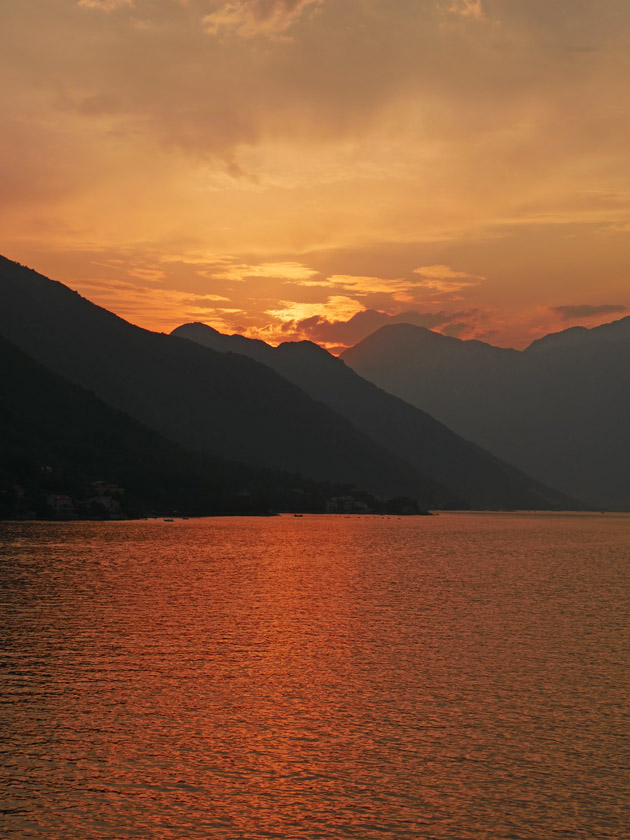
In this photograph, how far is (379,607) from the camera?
83.6 meters

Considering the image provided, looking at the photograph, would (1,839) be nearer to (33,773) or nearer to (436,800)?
(33,773)

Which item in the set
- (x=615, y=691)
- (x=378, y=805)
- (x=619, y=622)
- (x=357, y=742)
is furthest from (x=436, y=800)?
(x=619, y=622)

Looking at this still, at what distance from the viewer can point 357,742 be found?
3806 cm

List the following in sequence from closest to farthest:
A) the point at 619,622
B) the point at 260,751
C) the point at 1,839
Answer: the point at 1,839, the point at 260,751, the point at 619,622

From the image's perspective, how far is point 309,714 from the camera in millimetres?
42562

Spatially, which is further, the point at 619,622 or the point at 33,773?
the point at 619,622

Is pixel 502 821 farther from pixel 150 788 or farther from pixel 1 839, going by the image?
pixel 1 839

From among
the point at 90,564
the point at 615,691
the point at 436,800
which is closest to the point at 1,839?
the point at 436,800

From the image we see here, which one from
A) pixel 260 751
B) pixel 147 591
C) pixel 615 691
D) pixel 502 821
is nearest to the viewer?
pixel 502 821

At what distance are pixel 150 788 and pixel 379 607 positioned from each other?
5334 cm

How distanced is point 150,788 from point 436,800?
33.5 feet

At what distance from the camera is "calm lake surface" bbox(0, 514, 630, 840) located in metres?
29.6

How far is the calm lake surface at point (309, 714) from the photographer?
29.6m

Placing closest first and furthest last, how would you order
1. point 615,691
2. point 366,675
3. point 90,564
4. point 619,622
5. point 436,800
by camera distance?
point 436,800 < point 615,691 < point 366,675 < point 619,622 < point 90,564
